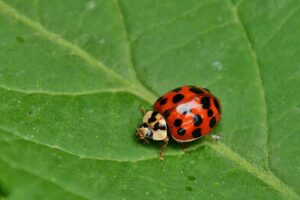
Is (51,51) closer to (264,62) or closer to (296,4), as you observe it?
(264,62)

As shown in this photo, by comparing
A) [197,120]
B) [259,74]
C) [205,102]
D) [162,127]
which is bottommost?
[162,127]

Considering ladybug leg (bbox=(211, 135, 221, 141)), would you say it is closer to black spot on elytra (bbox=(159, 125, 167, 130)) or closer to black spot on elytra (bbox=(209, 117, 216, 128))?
black spot on elytra (bbox=(209, 117, 216, 128))

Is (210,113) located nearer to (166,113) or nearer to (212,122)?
(212,122)

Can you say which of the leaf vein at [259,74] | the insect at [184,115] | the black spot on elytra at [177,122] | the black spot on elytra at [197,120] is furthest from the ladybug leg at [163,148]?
the leaf vein at [259,74]

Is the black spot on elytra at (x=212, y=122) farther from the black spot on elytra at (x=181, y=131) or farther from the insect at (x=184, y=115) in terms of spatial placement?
the black spot on elytra at (x=181, y=131)

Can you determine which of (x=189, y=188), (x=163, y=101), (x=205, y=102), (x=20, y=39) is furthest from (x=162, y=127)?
(x=20, y=39)

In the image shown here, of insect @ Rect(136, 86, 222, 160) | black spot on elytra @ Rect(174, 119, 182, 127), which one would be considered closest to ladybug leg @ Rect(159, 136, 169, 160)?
insect @ Rect(136, 86, 222, 160)
